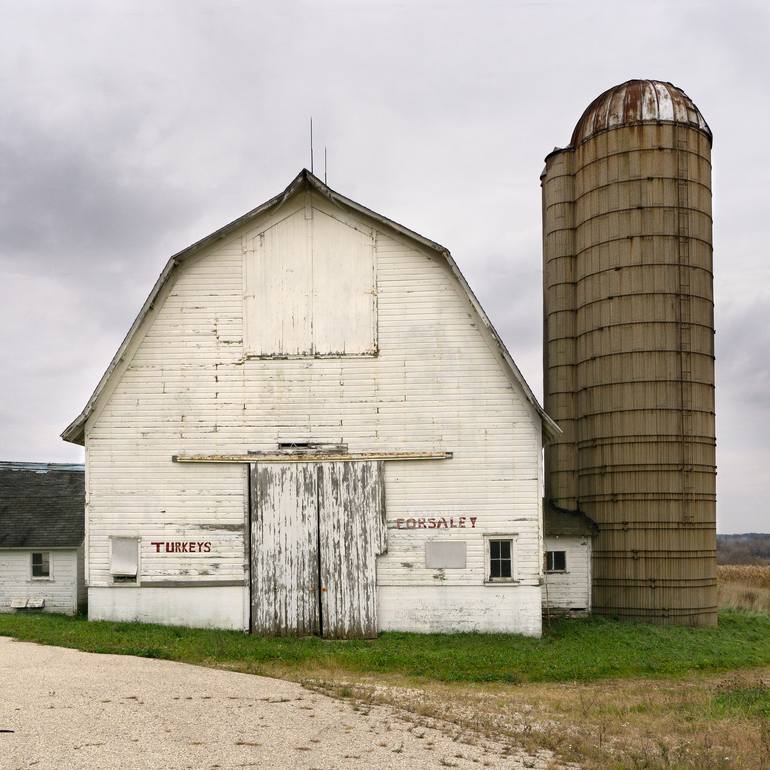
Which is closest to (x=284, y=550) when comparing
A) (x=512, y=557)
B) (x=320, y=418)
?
(x=320, y=418)

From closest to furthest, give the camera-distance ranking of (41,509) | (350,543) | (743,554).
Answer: (350,543) < (41,509) < (743,554)

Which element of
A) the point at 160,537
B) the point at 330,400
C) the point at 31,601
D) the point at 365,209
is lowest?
the point at 31,601

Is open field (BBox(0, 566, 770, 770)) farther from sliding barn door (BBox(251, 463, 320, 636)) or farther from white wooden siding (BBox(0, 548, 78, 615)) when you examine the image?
white wooden siding (BBox(0, 548, 78, 615))

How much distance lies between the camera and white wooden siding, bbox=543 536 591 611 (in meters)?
21.9

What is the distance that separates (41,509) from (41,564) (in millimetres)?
1933

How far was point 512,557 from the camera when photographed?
17188 mm

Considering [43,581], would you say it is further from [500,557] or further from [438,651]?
[500,557]

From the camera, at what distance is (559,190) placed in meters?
24.9

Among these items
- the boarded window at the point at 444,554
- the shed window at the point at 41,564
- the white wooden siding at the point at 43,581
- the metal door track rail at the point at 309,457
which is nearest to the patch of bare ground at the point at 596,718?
the boarded window at the point at 444,554

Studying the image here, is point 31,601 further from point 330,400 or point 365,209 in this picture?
point 365,209

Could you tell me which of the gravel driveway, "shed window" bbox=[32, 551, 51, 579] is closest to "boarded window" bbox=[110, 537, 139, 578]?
the gravel driveway

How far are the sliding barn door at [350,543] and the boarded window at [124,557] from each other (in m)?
3.60

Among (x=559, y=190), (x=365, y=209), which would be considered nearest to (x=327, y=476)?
(x=365, y=209)

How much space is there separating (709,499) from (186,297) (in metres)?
13.3
